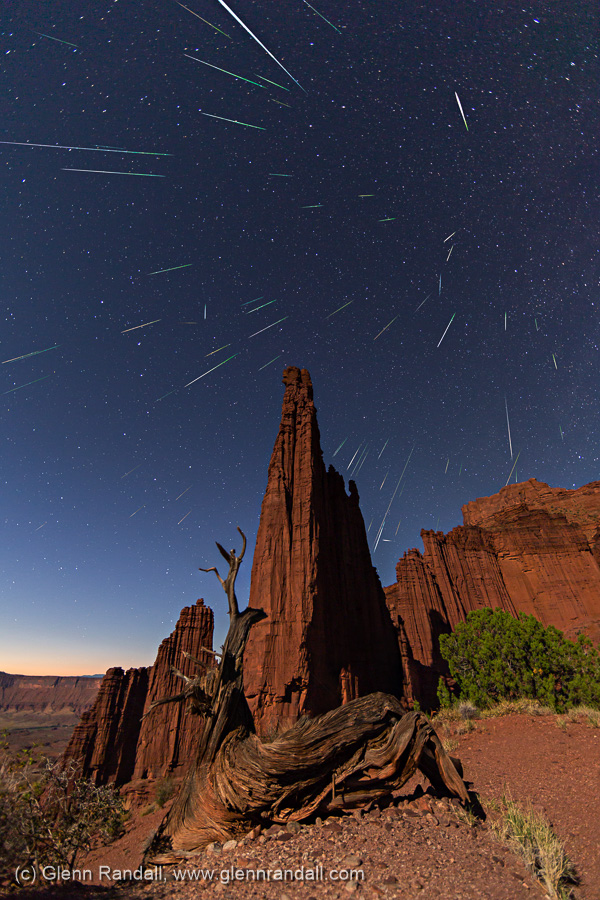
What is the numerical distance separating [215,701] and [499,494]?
126 m

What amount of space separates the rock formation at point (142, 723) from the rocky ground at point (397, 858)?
153ft

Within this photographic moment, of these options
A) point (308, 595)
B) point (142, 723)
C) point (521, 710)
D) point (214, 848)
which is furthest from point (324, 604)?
point (142, 723)

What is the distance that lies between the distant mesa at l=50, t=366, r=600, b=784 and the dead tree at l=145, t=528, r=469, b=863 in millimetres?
1935

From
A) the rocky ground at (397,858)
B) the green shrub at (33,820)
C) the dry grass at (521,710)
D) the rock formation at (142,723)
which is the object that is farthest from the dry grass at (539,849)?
the rock formation at (142,723)

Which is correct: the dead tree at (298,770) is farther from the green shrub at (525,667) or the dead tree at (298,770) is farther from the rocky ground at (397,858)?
the green shrub at (525,667)

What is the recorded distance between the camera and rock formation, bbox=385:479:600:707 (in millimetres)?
67250

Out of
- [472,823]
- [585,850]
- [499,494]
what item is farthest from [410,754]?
[499,494]

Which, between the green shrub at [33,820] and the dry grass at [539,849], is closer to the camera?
the dry grass at [539,849]

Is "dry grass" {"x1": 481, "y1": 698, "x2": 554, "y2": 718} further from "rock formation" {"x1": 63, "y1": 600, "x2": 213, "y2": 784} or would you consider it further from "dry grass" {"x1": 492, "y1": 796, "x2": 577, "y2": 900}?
"rock formation" {"x1": 63, "y1": 600, "x2": 213, "y2": 784}

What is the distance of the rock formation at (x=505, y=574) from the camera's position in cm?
6725

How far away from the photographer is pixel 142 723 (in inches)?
2008

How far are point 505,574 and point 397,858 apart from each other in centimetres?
8939

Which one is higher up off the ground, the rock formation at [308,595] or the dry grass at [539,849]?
the rock formation at [308,595]

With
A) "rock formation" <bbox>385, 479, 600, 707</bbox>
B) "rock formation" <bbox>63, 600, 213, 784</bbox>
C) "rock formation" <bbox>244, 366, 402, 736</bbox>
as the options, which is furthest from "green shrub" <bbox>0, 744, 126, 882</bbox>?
"rock formation" <bbox>385, 479, 600, 707</bbox>
